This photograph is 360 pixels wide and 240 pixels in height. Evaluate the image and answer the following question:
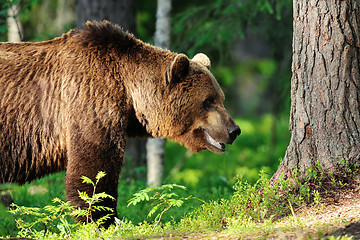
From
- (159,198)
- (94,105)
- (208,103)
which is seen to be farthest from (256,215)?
(94,105)

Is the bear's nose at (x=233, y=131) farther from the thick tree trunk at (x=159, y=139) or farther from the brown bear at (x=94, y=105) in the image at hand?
the thick tree trunk at (x=159, y=139)

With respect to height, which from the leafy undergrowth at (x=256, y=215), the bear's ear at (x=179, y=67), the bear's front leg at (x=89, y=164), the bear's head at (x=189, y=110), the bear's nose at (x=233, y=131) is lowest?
the leafy undergrowth at (x=256, y=215)

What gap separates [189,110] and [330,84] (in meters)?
1.55

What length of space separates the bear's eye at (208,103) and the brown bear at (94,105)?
0.04ft

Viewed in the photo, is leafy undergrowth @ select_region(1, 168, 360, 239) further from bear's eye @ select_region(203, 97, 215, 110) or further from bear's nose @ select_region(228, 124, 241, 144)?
bear's eye @ select_region(203, 97, 215, 110)

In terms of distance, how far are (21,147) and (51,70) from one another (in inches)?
35.2

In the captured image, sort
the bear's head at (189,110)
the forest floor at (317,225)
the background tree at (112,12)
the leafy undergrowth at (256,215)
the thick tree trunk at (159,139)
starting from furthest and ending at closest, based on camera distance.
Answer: the background tree at (112,12)
the thick tree trunk at (159,139)
the bear's head at (189,110)
the leafy undergrowth at (256,215)
the forest floor at (317,225)

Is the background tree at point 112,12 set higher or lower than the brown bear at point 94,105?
higher

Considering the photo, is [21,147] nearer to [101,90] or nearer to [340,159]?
[101,90]

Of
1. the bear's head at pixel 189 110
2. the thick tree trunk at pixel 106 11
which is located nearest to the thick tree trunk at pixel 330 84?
the bear's head at pixel 189 110

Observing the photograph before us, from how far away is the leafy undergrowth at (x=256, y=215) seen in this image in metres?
4.30

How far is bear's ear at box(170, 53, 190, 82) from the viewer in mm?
5297

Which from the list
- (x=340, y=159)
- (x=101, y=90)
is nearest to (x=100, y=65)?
(x=101, y=90)

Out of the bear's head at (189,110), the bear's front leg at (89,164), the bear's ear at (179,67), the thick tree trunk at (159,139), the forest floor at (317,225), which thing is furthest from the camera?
the thick tree trunk at (159,139)
